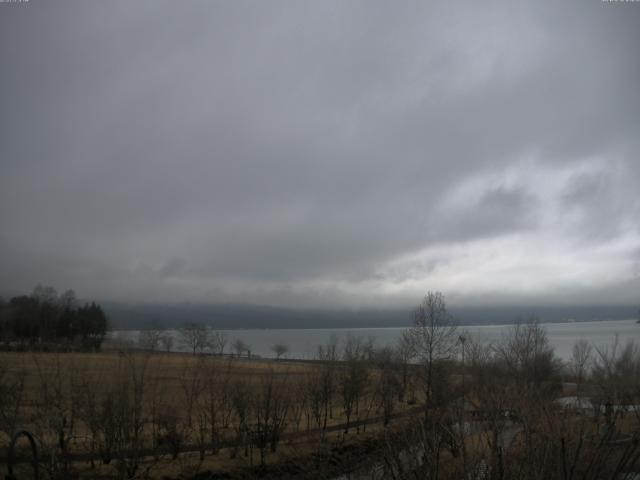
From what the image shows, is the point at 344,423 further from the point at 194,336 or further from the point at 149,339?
the point at 194,336

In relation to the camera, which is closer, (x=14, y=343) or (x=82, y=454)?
(x=82, y=454)

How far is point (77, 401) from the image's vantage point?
3069 cm

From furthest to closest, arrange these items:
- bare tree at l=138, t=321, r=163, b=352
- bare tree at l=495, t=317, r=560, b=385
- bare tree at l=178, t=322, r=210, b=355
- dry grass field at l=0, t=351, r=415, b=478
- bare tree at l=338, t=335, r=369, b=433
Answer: bare tree at l=178, t=322, r=210, b=355 → bare tree at l=138, t=321, r=163, b=352 → bare tree at l=495, t=317, r=560, b=385 → bare tree at l=338, t=335, r=369, b=433 → dry grass field at l=0, t=351, r=415, b=478

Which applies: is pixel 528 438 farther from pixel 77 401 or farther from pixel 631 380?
pixel 631 380

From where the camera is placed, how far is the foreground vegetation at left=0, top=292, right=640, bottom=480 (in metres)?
14.3

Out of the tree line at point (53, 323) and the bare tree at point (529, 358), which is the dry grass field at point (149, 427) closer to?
the bare tree at point (529, 358)

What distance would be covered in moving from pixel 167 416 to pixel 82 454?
5.58 meters

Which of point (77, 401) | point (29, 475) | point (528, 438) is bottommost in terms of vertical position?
point (29, 475)

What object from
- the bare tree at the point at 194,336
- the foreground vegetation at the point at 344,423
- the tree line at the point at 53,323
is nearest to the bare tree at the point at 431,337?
the foreground vegetation at the point at 344,423

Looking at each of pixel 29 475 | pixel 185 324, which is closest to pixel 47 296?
pixel 185 324

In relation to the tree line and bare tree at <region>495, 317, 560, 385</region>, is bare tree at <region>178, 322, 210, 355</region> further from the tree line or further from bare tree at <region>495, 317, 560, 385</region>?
bare tree at <region>495, 317, 560, 385</region>

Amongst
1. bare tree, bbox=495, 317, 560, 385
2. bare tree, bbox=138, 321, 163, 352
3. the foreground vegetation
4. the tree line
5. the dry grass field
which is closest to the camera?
the foreground vegetation

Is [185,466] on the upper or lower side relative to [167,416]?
lower

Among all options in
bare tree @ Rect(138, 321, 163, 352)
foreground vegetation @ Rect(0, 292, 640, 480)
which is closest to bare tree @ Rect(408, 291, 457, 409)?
foreground vegetation @ Rect(0, 292, 640, 480)
